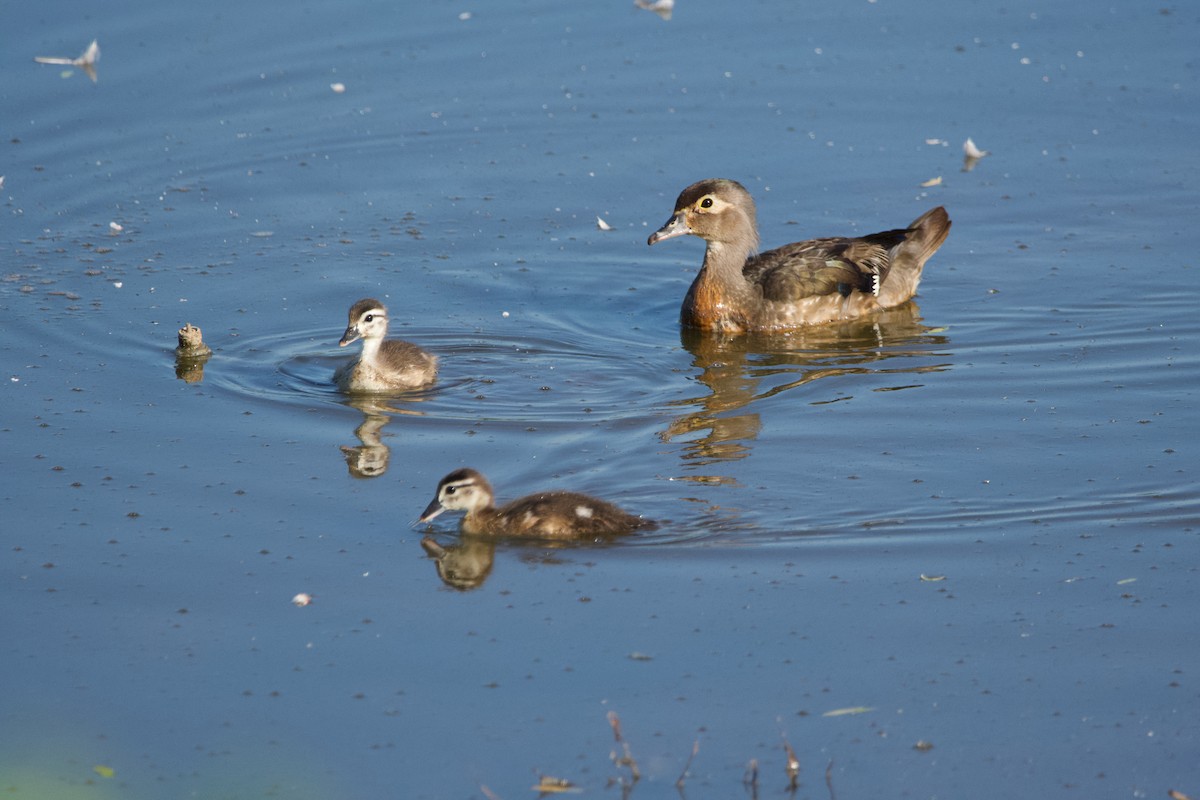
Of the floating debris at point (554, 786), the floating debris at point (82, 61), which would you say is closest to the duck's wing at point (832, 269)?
the floating debris at point (554, 786)

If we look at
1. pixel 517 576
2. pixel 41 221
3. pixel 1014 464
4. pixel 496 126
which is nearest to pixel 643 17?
pixel 496 126

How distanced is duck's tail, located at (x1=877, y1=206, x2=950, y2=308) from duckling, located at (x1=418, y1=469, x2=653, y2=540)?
196 inches

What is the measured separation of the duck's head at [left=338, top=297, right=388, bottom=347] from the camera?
10797mm

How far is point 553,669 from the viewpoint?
711 centimetres

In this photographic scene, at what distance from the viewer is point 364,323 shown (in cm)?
1080

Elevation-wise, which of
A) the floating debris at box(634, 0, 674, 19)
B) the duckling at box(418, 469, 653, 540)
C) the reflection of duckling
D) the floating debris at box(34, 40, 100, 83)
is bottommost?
the duckling at box(418, 469, 653, 540)

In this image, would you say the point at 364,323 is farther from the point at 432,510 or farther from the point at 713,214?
the point at 713,214

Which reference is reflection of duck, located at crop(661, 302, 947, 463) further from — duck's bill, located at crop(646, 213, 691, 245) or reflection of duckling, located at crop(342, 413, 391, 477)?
reflection of duckling, located at crop(342, 413, 391, 477)

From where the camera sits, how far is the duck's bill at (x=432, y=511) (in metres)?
8.43

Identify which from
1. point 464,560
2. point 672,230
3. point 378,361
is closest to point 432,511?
point 464,560

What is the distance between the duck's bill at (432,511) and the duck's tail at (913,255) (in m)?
5.43

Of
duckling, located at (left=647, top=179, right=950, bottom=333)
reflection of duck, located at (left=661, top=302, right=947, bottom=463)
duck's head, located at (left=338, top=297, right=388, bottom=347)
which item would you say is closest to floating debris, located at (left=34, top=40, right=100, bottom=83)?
duckling, located at (left=647, top=179, right=950, bottom=333)

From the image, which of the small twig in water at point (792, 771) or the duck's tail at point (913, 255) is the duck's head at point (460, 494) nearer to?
the small twig in water at point (792, 771)

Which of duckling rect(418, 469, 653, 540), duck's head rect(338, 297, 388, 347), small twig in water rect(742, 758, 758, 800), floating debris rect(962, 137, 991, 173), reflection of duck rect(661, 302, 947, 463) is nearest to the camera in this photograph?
small twig in water rect(742, 758, 758, 800)
